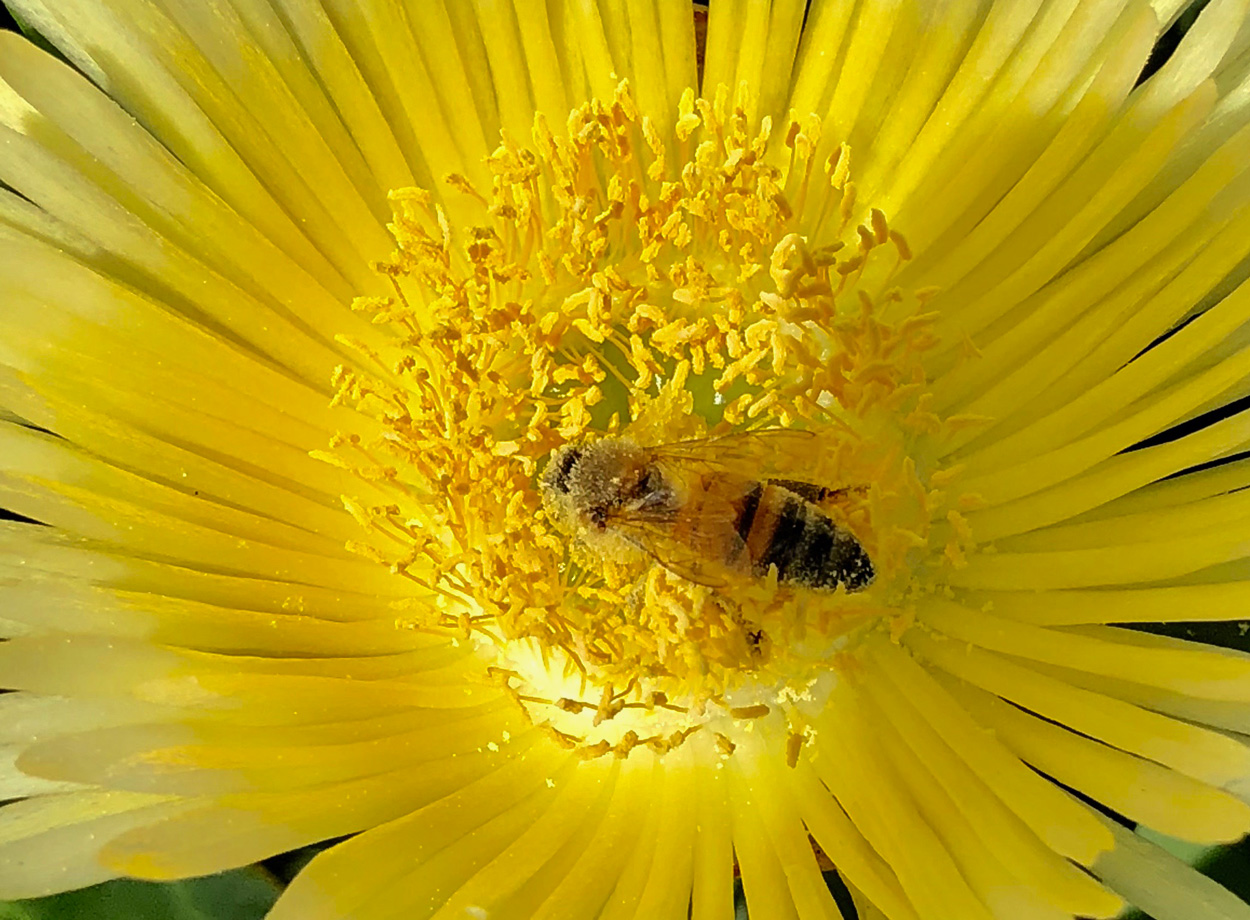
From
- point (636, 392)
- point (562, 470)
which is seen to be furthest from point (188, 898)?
point (636, 392)

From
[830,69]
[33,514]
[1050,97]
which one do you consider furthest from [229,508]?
[1050,97]

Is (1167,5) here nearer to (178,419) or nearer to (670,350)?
(670,350)

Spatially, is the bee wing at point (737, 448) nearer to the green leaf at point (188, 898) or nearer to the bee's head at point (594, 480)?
the bee's head at point (594, 480)

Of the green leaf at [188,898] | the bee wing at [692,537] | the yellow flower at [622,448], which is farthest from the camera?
the green leaf at [188,898]

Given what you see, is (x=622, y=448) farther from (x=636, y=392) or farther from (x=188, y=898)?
(x=188, y=898)

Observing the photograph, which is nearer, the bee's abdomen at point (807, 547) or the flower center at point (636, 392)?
the bee's abdomen at point (807, 547)

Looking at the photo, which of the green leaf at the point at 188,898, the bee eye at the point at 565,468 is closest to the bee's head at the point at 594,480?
the bee eye at the point at 565,468
